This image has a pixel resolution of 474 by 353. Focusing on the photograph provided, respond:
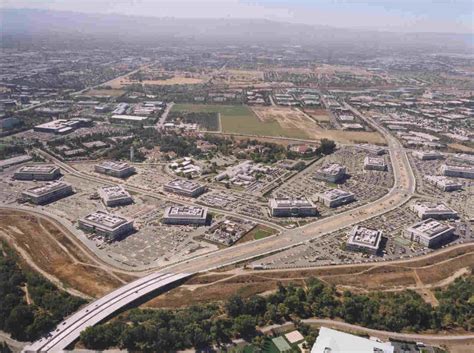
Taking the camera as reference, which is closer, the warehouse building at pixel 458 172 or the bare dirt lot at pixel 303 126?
the warehouse building at pixel 458 172

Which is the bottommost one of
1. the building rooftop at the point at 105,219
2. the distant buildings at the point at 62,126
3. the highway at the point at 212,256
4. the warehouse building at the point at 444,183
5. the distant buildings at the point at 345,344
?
the highway at the point at 212,256

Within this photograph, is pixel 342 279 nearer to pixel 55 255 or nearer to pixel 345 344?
pixel 345 344

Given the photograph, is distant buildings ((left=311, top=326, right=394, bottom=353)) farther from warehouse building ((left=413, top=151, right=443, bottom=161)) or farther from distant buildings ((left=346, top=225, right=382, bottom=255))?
warehouse building ((left=413, top=151, right=443, bottom=161))

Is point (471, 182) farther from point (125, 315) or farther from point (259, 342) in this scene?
point (125, 315)

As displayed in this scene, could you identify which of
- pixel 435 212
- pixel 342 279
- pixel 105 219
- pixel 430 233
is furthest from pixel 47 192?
pixel 435 212

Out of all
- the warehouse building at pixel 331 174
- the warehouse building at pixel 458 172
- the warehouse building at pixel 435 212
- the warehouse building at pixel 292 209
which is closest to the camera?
the warehouse building at pixel 292 209

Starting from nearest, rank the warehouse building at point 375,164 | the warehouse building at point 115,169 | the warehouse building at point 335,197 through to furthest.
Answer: the warehouse building at point 335,197 → the warehouse building at point 115,169 → the warehouse building at point 375,164

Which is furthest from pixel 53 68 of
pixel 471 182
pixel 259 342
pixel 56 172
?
pixel 259 342

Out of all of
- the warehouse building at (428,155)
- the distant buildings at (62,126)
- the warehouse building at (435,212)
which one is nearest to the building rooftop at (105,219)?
the warehouse building at (435,212)

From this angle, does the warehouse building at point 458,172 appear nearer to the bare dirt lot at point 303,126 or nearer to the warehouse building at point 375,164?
the warehouse building at point 375,164
